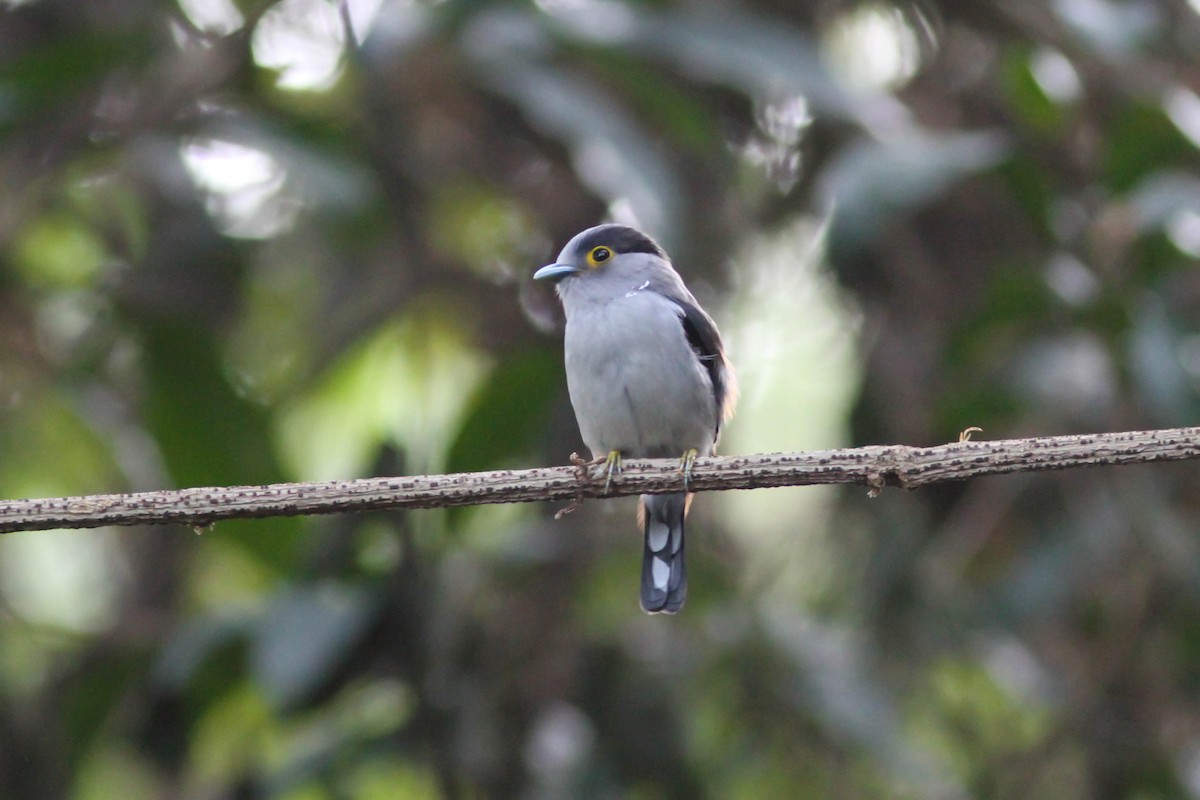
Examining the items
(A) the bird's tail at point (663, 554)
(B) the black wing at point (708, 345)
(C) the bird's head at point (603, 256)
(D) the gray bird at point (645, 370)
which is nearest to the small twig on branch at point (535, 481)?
(D) the gray bird at point (645, 370)

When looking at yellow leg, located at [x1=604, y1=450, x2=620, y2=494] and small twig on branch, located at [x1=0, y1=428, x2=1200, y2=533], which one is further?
yellow leg, located at [x1=604, y1=450, x2=620, y2=494]

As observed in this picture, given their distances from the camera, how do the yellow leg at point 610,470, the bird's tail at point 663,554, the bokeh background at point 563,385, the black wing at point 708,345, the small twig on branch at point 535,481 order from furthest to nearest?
the bokeh background at point 563,385, the black wing at point 708,345, the bird's tail at point 663,554, the yellow leg at point 610,470, the small twig on branch at point 535,481

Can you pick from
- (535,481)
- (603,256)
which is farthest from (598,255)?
(535,481)

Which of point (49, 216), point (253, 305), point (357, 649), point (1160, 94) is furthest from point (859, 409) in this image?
point (49, 216)

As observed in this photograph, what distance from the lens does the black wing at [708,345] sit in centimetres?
423

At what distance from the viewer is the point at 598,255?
4336 millimetres

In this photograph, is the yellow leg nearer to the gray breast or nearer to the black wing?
the gray breast

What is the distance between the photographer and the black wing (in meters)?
4.23

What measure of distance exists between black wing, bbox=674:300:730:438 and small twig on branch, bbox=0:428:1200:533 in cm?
164

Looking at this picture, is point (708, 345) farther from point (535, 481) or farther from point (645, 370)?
point (535, 481)

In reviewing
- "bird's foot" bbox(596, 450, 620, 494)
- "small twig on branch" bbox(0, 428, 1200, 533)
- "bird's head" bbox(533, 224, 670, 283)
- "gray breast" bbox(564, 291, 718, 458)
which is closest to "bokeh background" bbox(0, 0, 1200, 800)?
"bird's head" bbox(533, 224, 670, 283)

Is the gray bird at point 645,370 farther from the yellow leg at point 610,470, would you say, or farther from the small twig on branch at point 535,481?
the small twig on branch at point 535,481

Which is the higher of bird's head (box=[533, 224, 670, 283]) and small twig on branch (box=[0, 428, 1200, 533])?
bird's head (box=[533, 224, 670, 283])

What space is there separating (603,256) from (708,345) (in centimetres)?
43
